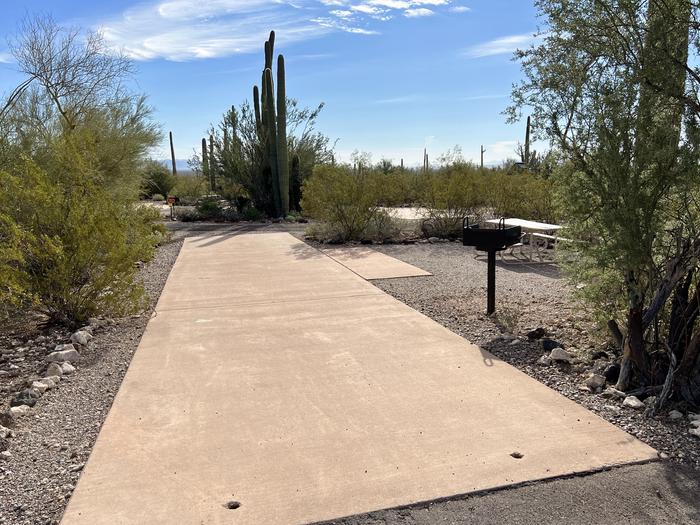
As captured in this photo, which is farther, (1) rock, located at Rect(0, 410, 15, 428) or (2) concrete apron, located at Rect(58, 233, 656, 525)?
(1) rock, located at Rect(0, 410, 15, 428)

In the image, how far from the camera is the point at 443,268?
10422 millimetres

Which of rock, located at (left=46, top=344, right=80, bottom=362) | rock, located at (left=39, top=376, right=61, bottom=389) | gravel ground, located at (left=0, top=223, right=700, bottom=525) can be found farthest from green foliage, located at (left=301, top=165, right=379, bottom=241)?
rock, located at (left=39, top=376, right=61, bottom=389)

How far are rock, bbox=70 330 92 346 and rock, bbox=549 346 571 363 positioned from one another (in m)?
4.42

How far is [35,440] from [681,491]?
12.4 ft

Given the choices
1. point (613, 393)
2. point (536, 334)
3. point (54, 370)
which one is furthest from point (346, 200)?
point (613, 393)

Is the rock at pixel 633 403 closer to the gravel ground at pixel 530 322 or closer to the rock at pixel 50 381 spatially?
the gravel ground at pixel 530 322

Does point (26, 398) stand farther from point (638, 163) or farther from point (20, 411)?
point (638, 163)

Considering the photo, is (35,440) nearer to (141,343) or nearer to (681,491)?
(141,343)

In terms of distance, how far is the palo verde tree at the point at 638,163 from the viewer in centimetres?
389

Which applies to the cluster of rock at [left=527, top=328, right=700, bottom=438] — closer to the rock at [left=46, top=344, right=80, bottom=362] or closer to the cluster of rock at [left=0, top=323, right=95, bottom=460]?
the cluster of rock at [left=0, top=323, right=95, bottom=460]

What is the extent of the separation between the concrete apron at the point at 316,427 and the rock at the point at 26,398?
615 millimetres

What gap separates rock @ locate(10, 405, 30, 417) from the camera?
4.08 m

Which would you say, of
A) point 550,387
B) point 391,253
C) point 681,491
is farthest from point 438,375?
point 391,253

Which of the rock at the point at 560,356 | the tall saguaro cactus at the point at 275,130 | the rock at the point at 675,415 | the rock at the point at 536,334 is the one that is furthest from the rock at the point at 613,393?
the tall saguaro cactus at the point at 275,130
